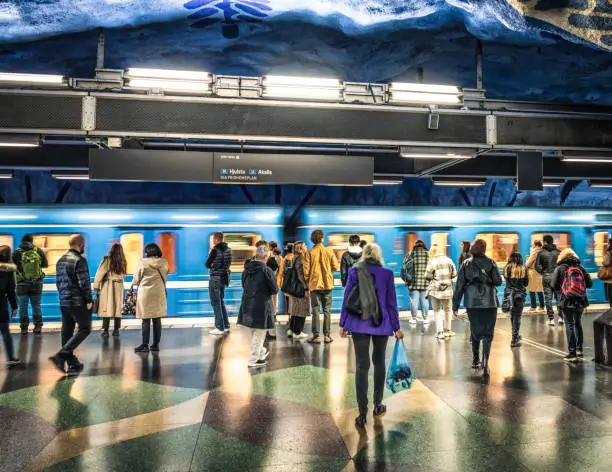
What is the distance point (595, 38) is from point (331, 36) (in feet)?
11.6

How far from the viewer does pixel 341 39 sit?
6.37 m

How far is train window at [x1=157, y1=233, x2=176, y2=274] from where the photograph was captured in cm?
844

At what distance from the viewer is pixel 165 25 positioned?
5.85 meters

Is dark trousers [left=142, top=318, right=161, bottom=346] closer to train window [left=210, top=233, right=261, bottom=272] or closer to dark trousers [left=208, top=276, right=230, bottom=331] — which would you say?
dark trousers [left=208, top=276, right=230, bottom=331]

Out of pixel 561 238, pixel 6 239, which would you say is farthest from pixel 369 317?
pixel 561 238

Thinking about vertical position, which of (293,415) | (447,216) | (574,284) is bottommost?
(293,415)

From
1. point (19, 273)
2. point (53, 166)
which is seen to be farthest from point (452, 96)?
point (19, 273)

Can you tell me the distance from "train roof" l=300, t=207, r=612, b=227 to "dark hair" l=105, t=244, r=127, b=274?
3.78m

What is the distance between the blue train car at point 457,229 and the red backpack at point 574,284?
348 centimetres

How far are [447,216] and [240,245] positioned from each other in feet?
15.7

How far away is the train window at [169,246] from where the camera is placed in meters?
8.44

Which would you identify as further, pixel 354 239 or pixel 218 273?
pixel 218 273

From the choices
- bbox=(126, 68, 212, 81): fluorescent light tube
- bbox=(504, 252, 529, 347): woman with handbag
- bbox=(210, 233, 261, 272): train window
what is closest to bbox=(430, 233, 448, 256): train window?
bbox=(504, 252, 529, 347): woman with handbag

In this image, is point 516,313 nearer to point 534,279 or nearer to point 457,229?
point 457,229
